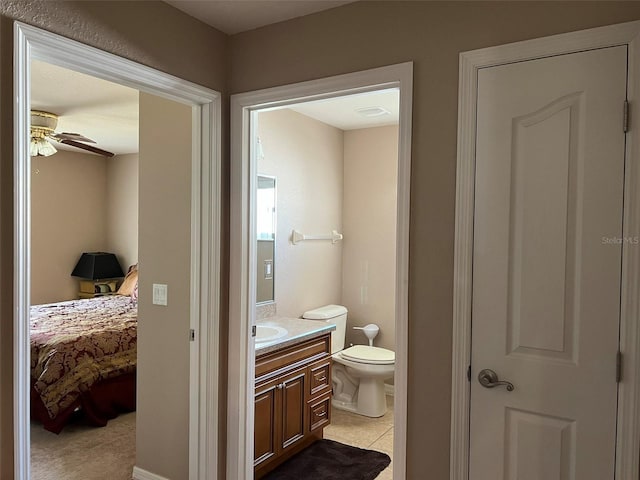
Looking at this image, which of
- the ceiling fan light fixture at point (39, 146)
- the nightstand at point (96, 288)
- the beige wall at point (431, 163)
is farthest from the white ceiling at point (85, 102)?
the beige wall at point (431, 163)

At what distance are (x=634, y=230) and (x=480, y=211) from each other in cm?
48

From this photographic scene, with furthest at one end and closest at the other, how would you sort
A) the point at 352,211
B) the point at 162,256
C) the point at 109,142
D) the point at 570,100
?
the point at 109,142 < the point at 352,211 < the point at 162,256 < the point at 570,100

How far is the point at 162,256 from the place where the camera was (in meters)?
2.66

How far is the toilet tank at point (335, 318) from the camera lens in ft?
13.0

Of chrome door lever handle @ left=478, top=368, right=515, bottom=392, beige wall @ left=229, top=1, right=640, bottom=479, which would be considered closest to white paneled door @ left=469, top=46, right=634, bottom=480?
chrome door lever handle @ left=478, top=368, right=515, bottom=392

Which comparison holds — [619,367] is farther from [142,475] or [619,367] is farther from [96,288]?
[96,288]

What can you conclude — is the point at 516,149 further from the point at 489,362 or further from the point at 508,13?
the point at 489,362

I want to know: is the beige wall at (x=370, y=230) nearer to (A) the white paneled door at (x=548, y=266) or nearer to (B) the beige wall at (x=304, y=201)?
(B) the beige wall at (x=304, y=201)

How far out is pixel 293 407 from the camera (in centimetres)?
299

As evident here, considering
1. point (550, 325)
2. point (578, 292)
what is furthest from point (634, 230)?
point (550, 325)

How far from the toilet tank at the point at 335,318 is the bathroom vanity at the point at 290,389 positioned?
559 millimetres

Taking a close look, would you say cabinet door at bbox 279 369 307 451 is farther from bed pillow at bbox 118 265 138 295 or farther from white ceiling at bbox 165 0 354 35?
bed pillow at bbox 118 265 138 295

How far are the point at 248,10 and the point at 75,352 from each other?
2.87 metres

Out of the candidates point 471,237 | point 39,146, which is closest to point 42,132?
point 39,146
